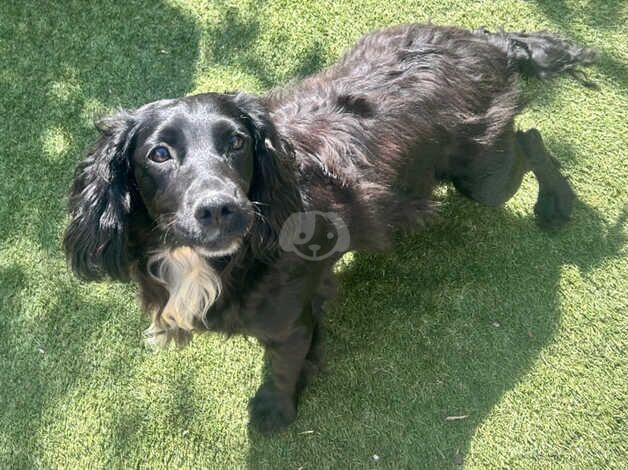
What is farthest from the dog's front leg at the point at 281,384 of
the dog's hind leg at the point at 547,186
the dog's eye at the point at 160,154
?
the dog's hind leg at the point at 547,186

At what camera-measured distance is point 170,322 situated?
289 centimetres

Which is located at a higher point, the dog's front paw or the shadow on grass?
the shadow on grass

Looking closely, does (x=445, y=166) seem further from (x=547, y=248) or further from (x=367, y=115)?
(x=547, y=248)

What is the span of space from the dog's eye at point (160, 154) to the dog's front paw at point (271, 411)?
1.56m

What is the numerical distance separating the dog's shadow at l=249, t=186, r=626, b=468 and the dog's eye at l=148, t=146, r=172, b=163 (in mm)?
1720

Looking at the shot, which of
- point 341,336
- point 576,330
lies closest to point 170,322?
point 341,336

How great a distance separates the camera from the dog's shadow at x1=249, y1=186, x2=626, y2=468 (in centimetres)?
342

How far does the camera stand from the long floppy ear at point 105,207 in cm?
249

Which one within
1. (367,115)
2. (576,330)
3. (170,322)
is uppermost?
(367,115)

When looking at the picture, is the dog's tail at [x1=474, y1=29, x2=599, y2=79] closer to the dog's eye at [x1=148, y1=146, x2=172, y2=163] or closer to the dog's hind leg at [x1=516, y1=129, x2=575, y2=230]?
the dog's hind leg at [x1=516, y1=129, x2=575, y2=230]

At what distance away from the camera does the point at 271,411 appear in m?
3.40

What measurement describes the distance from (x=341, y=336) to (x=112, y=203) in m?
1.78

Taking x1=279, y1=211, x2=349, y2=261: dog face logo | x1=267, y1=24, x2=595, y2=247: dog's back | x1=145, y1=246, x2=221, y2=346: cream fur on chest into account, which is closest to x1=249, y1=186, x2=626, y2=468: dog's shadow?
x1=267, y1=24, x2=595, y2=247: dog's back

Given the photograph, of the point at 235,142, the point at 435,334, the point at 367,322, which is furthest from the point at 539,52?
the point at 235,142
